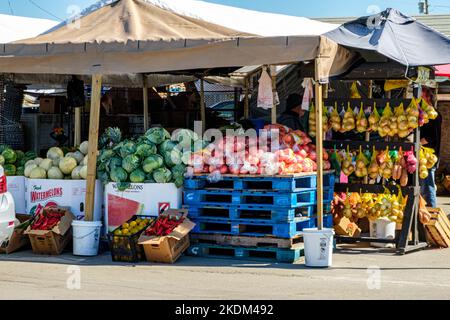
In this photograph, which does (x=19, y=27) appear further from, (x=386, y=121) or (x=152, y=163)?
(x=386, y=121)

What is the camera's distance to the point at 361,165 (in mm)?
11609

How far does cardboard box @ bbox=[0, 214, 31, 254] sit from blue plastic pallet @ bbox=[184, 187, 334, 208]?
8.67 ft

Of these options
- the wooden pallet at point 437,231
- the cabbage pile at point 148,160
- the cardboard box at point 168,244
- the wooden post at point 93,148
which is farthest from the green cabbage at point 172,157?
the wooden pallet at point 437,231

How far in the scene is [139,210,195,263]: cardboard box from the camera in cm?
1020

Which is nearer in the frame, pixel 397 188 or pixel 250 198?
pixel 250 198

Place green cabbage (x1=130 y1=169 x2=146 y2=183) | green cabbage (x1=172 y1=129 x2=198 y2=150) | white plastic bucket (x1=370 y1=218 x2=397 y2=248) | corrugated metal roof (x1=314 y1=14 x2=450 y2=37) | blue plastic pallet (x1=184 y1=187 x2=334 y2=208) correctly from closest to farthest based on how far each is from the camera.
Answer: blue plastic pallet (x1=184 y1=187 x2=334 y2=208)
green cabbage (x1=130 y1=169 x2=146 y2=183)
green cabbage (x1=172 y1=129 x2=198 y2=150)
white plastic bucket (x1=370 y1=218 x2=397 y2=248)
corrugated metal roof (x1=314 y1=14 x2=450 y2=37)

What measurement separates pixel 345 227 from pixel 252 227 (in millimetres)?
2139

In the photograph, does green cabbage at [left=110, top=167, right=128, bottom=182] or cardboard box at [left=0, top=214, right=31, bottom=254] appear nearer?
green cabbage at [left=110, top=167, right=128, bottom=182]

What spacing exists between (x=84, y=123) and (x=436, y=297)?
12.6 m

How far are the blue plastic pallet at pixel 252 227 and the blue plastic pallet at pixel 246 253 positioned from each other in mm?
205

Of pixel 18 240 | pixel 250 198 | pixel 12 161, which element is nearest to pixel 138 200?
pixel 250 198

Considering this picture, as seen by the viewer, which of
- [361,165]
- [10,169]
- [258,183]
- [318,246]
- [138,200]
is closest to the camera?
[318,246]

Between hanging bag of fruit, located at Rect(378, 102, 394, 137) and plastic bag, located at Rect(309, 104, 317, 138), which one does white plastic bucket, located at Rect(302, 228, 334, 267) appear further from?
plastic bag, located at Rect(309, 104, 317, 138)

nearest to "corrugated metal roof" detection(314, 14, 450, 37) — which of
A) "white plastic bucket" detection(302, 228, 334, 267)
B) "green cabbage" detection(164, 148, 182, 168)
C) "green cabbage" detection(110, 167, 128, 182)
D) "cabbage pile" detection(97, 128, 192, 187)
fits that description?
"cabbage pile" detection(97, 128, 192, 187)
